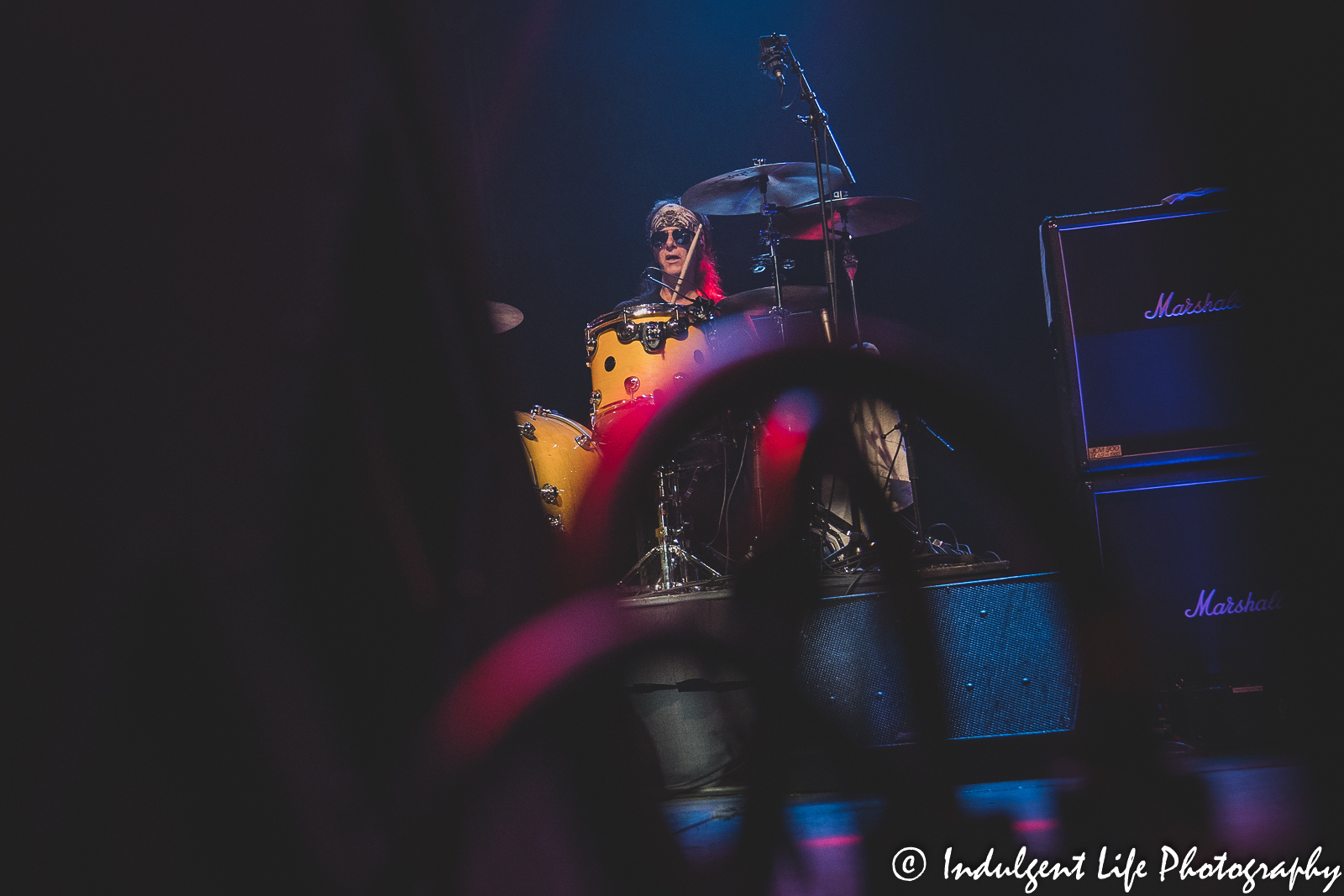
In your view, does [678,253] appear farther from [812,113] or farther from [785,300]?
[812,113]

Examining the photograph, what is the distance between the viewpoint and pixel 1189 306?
2658mm

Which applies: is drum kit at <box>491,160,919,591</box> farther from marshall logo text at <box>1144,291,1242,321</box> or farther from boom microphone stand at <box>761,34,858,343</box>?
marshall logo text at <box>1144,291,1242,321</box>

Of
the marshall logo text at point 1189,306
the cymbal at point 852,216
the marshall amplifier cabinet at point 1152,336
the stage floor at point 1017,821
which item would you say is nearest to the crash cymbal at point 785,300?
the cymbal at point 852,216

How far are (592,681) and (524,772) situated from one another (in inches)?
3.3

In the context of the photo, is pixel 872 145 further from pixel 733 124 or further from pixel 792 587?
pixel 792 587

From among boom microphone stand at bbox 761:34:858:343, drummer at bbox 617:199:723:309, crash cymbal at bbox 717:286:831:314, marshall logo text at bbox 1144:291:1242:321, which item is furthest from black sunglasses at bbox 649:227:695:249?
marshall logo text at bbox 1144:291:1242:321

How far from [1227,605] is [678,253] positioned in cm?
336

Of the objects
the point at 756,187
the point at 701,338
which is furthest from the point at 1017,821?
the point at 756,187

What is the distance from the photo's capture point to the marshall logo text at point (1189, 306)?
264 centimetres

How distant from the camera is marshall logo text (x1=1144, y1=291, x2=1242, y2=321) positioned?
264 centimetres

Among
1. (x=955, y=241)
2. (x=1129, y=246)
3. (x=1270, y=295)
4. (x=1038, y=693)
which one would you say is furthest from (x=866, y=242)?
(x=1270, y=295)

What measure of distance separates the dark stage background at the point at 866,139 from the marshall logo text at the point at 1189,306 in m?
1.48

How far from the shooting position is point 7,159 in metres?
0.37

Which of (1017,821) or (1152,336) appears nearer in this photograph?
(1017,821)
